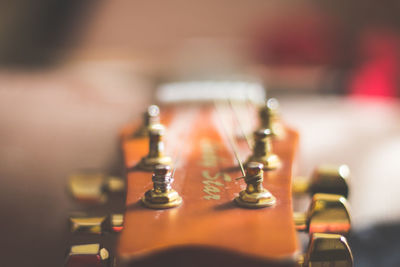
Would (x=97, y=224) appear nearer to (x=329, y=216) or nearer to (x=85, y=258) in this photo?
(x=85, y=258)

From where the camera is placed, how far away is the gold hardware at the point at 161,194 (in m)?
0.53

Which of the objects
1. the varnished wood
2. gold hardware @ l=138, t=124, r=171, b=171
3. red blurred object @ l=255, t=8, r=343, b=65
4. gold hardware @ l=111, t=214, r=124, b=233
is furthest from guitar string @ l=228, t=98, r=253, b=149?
red blurred object @ l=255, t=8, r=343, b=65

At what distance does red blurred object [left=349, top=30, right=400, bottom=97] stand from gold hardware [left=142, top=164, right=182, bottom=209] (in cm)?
257

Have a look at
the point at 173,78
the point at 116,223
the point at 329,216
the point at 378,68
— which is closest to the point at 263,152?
the point at 329,216

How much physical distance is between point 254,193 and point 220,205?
0.05m

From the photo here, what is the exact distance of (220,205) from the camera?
541 millimetres

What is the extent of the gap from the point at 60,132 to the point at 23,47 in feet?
8.06

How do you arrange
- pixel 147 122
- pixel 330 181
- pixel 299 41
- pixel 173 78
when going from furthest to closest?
pixel 299 41 < pixel 173 78 < pixel 147 122 < pixel 330 181

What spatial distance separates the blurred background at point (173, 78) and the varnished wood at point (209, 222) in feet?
1.78

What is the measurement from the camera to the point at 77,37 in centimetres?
398

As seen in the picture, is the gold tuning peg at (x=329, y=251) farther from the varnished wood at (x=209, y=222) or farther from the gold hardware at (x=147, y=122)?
the gold hardware at (x=147, y=122)

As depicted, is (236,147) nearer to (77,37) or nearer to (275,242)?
(275,242)

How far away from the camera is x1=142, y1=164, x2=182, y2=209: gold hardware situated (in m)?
0.53

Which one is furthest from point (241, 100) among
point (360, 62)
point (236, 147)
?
point (360, 62)
